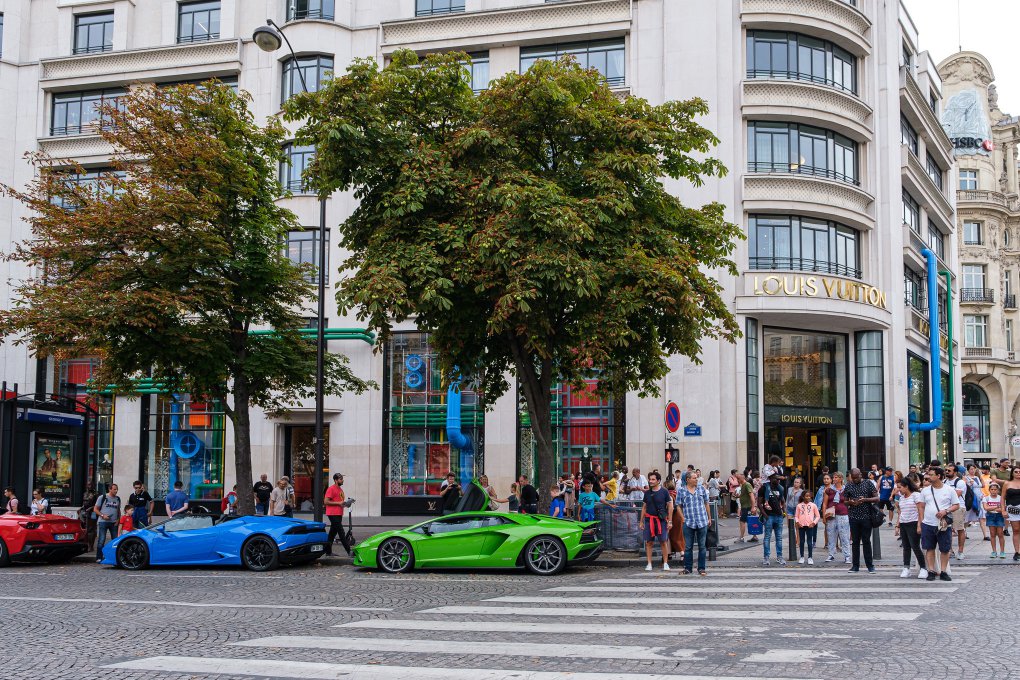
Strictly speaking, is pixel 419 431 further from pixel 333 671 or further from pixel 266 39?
pixel 333 671

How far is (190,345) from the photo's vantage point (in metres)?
20.9

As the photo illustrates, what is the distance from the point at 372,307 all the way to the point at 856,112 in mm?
21939

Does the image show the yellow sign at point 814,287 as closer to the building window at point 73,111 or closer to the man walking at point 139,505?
the man walking at point 139,505

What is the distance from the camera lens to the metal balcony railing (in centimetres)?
6638

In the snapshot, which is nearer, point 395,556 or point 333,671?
point 333,671

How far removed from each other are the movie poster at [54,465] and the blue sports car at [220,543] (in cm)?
574

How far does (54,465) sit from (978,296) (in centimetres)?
6029

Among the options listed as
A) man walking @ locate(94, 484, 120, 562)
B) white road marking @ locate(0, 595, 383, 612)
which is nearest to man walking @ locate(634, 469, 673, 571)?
white road marking @ locate(0, 595, 383, 612)

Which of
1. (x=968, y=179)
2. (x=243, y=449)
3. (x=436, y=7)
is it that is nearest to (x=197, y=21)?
(x=436, y=7)

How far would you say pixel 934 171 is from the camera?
46.6 m

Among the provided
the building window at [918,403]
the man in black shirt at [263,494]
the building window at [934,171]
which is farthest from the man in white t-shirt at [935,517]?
the building window at [934,171]

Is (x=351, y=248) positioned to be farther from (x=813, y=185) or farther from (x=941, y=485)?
(x=813, y=185)

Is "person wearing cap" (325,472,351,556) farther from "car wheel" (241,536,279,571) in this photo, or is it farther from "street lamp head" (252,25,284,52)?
"street lamp head" (252,25,284,52)

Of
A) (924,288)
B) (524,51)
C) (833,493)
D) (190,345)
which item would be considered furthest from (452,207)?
(924,288)
